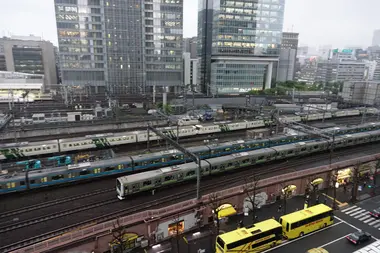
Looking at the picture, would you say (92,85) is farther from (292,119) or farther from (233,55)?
(292,119)

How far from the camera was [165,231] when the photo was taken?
20.0 metres

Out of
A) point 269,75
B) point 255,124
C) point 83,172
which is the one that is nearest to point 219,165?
point 83,172

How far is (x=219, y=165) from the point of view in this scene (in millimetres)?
29422

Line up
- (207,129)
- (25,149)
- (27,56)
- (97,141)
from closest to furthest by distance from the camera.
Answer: (25,149)
(97,141)
(207,129)
(27,56)

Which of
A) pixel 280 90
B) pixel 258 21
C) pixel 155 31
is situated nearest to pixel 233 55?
pixel 258 21

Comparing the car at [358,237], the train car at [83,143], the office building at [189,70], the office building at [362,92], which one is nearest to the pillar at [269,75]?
the office building at [362,92]

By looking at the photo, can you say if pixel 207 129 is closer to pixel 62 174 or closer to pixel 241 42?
pixel 62 174

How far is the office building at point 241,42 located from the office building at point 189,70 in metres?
21.9

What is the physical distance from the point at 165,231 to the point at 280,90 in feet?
294

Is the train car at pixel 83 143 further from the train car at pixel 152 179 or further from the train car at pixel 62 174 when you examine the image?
the train car at pixel 152 179

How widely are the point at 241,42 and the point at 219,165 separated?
81.8 meters

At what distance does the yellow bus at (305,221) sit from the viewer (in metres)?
19.9

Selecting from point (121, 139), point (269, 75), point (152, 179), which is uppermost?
point (269, 75)

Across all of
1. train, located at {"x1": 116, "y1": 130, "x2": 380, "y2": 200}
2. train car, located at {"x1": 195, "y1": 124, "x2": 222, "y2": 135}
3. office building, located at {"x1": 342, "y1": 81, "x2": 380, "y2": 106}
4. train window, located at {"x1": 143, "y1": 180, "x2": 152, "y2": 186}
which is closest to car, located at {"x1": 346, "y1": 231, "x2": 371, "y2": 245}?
train, located at {"x1": 116, "y1": 130, "x2": 380, "y2": 200}
